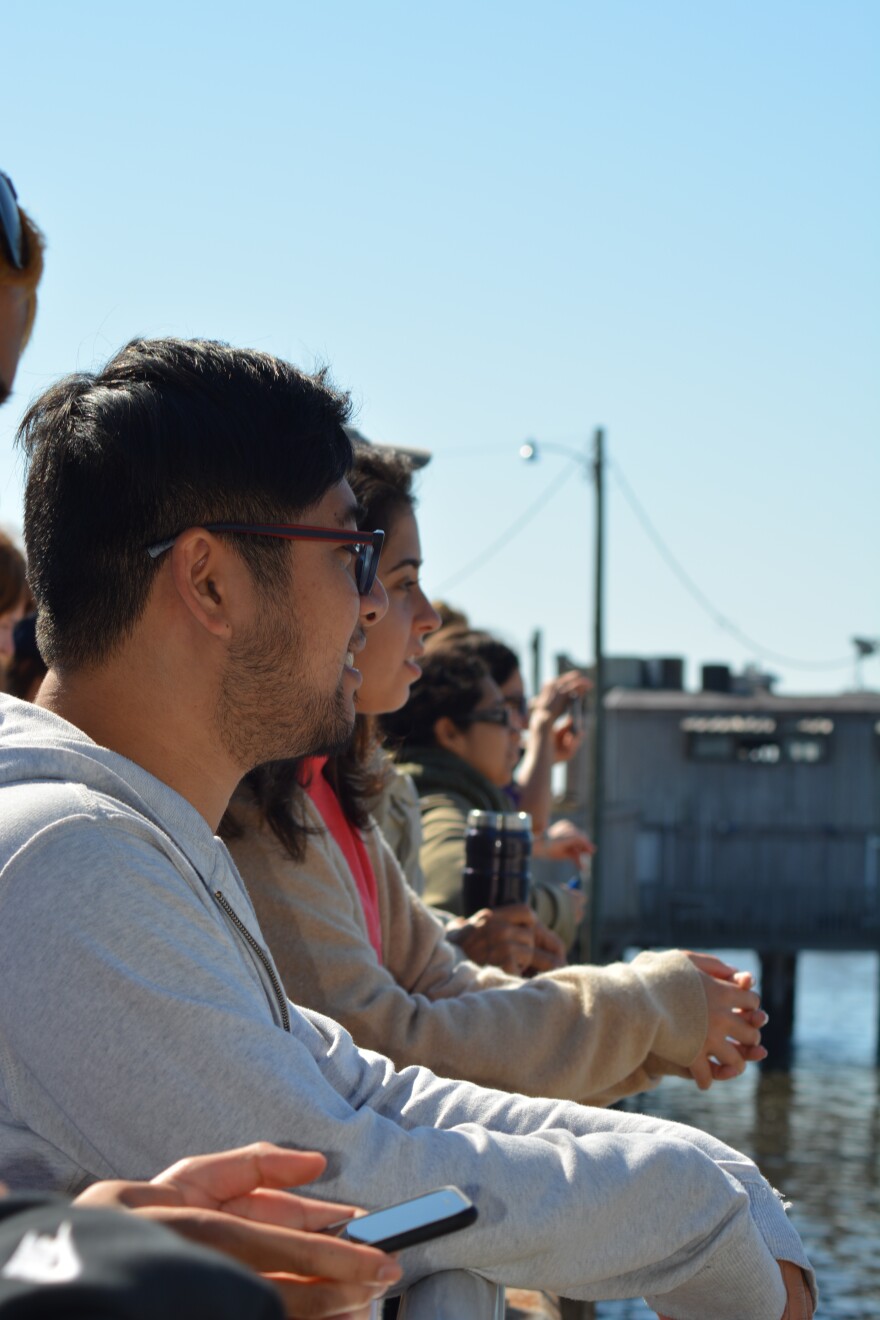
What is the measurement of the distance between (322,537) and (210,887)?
0.57 meters

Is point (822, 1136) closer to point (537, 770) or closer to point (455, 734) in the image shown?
point (537, 770)

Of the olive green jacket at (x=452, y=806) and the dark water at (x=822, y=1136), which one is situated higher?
the olive green jacket at (x=452, y=806)

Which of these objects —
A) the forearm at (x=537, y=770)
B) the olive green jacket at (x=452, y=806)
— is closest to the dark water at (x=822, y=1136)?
the forearm at (x=537, y=770)

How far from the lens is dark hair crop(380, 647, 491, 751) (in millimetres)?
6016

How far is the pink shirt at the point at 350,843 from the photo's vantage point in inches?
139

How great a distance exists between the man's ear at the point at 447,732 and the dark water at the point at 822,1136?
27.9ft

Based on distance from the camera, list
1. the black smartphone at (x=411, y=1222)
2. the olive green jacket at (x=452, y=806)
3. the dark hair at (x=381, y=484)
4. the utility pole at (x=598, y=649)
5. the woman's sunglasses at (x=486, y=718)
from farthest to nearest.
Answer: the utility pole at (x=598, y=649) < the woman's sunglasses at (x=486, y=718) < the olive green jacket at (x=452, y=806) < the dark hair at (x=381, y=484) < the black smartphone at (x=411, y=1222)

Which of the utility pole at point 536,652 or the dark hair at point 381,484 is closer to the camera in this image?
the dark hair at point 381,484

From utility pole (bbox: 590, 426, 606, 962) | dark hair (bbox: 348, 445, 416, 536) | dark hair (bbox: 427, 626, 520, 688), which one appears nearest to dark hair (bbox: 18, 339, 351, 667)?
dark hair (bbox: 348, 445, 416, 536)

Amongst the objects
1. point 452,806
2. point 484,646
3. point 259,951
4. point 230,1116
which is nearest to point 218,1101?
point 230,1116

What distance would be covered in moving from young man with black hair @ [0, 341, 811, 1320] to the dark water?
11.7 meters

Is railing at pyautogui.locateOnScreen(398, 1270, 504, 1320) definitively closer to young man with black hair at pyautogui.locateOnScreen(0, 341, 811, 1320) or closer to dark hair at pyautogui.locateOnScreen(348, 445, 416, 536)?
young man with black hair at pyautogui.locateOnScreen(0, 341, 811, 1320)

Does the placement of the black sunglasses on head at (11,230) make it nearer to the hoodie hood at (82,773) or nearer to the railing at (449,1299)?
the hoodie hood at (82,773)

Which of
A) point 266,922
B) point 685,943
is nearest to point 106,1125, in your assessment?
point 266,922
